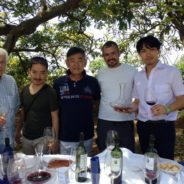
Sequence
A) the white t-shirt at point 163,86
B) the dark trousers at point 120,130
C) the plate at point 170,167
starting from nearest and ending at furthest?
the plate at point 170,167
the white t-shirt at point 163,86
the dark trousers at point 120,130

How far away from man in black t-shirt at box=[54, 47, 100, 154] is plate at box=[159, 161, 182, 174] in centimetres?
131

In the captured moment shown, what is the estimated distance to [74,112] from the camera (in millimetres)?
3842

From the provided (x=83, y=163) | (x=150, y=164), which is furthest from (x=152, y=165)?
(x=83, y=163)

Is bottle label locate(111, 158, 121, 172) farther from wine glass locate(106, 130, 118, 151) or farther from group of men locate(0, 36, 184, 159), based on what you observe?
group of men locate(0, 36, 184, 159)

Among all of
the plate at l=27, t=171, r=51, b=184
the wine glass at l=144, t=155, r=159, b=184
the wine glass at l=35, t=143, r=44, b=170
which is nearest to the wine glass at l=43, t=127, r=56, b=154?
the wine glass at l=35, t=143, r=44, b=170

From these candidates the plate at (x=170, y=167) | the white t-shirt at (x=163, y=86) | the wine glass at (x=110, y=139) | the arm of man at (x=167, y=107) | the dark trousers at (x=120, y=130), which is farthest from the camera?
the dark trousers at (x=120, y=130)

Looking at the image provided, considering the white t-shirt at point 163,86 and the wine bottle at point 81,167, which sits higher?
the white t-shirt at point 163,86

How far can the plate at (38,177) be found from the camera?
2.52m

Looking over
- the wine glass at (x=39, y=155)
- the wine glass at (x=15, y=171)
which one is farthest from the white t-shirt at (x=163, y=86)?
the wine glass at (x=15, y=171)

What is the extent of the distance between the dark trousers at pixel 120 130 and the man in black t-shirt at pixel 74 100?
18 cm

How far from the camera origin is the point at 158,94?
3.46m

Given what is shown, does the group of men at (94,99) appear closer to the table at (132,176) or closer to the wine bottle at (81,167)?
the table at (132,176)

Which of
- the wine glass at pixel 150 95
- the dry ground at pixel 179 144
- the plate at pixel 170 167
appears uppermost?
the wine glass at pixel 150 95

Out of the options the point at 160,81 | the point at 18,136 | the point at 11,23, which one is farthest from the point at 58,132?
the point at 11,23
